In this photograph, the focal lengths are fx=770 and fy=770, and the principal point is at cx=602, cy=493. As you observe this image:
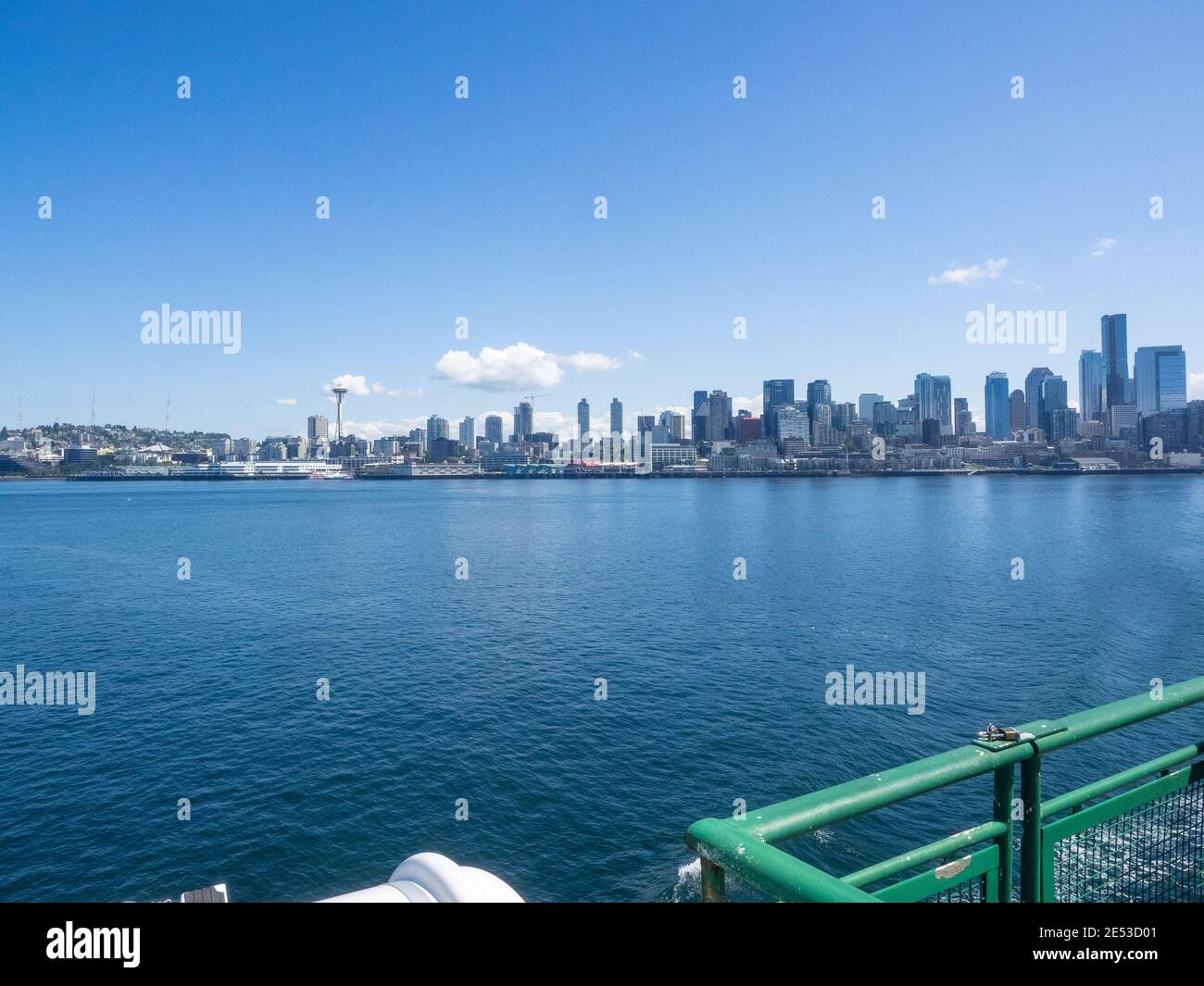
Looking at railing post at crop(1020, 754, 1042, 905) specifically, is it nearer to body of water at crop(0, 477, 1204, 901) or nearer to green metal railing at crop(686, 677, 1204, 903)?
green metal railing at crop(686, 677, 1204, 903)

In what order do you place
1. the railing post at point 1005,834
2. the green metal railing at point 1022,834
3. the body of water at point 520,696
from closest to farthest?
the green metal railing at point 1022,834
the railing post at point 1005,834
the body of water at point 520,696

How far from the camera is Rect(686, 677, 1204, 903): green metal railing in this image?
7.66 feet

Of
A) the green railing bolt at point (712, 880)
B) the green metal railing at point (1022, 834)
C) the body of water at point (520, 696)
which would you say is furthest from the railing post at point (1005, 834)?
the body of water at point (520, 696)

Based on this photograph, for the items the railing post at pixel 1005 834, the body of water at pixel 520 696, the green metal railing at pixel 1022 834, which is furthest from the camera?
the body of water at pixel 520 696

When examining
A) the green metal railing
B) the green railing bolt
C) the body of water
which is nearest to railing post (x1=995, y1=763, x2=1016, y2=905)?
the green metal railing

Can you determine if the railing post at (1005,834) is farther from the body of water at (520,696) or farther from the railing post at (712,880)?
the body of water at (520,696)

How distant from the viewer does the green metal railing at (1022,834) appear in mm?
2334

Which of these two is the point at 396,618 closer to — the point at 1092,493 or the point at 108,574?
the point at 108,574

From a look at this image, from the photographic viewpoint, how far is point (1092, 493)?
6063 inches

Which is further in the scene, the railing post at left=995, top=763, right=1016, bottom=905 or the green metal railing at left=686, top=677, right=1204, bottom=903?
the railing post at left=995, top=763, right=1016, bottom=905

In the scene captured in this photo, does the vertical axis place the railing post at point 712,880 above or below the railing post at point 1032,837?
above

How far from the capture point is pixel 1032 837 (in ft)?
11.4
